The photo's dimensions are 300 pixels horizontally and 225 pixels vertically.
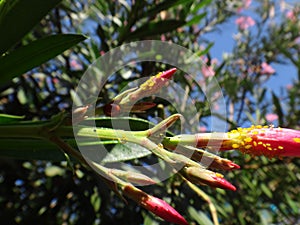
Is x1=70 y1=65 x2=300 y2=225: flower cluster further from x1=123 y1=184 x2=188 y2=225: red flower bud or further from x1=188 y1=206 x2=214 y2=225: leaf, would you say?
x1=188 y1=206 x2=214 y2=225: leaf

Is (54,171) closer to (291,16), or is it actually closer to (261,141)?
(261,141)

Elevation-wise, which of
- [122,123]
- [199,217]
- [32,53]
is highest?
[32,53]

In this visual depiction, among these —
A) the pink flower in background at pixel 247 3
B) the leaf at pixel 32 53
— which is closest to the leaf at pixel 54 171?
the leaf at pixel 32 53

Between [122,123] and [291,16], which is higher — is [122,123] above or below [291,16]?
below

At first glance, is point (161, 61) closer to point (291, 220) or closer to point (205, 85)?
point (205, 85)

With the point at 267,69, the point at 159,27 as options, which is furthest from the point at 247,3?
the point at 159,27

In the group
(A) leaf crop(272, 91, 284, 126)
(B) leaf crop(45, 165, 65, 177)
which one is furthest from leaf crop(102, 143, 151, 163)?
(A) leaf crop(272, 91, 284, 126)
